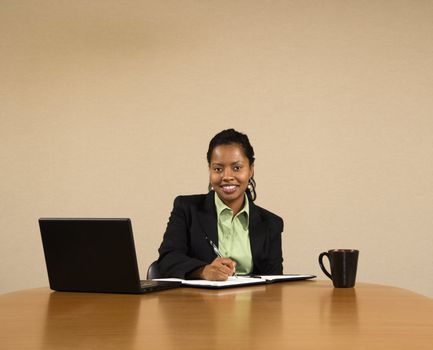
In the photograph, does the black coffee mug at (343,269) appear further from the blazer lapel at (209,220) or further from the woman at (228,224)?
the blazer lapel at (209,220)

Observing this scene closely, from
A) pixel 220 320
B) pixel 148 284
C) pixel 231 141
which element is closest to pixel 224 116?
pixel 231 141

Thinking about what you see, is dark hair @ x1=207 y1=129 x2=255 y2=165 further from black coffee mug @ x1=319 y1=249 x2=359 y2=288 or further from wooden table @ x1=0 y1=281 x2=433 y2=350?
wooden table @ x1=0 y1=281 x2=433 y2=350

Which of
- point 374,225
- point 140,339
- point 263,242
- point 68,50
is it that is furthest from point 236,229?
point 68,50

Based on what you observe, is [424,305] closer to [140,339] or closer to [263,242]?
[140,339]

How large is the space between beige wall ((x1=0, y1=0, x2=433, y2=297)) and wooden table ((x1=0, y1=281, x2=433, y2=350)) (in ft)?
8.24

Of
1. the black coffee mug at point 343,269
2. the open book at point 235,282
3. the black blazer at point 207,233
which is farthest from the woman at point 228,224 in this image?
the black coffee mug at point 343,269

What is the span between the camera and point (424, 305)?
164cm

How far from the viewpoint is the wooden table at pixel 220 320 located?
3.79ft

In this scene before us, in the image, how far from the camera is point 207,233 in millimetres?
2678

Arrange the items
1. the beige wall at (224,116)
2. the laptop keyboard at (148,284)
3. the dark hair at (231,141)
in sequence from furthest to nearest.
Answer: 1. the beige wall at (224,116)
2. the dark hair at (231,141)
3. the laptop keyboard at (148,284)

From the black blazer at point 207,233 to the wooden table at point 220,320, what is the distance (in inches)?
27.4

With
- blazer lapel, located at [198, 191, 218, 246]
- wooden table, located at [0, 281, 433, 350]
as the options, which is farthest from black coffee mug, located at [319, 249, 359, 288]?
blazer lapel, located at [198, 191, 218, 246]

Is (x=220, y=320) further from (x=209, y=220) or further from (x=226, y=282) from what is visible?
(x=209, y=220)

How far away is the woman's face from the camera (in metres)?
2.79
